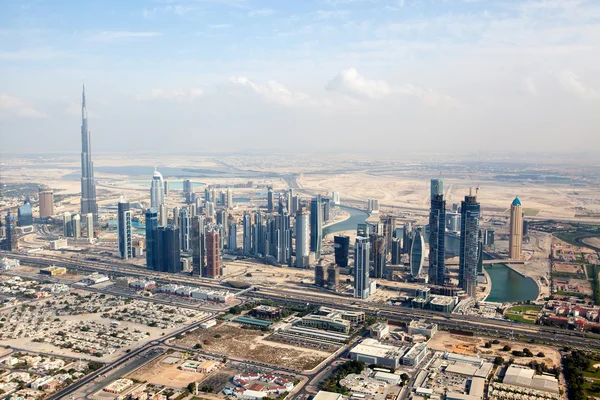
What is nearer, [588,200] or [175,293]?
[175,293]

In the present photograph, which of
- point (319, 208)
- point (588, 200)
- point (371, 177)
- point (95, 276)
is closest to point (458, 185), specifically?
point (588, 200)

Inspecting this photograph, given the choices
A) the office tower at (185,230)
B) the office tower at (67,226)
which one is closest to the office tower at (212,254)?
the office tower at (185,230)

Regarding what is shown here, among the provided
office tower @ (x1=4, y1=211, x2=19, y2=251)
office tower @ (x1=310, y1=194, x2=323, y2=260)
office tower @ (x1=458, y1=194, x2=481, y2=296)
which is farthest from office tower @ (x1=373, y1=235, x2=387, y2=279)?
office tower @ (x1=4, y1=211, x2=19, y2=251)

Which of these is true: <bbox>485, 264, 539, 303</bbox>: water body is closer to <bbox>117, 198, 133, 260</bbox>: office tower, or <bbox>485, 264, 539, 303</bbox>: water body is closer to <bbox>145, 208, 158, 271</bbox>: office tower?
<bbox>145, 208, 158, 271</bbox>: office tower

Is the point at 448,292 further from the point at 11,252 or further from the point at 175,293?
the point at 11,252

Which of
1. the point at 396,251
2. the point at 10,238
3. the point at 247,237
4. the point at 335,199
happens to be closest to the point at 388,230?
the point at 396,251

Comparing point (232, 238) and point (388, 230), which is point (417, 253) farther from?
point (232, 238)
